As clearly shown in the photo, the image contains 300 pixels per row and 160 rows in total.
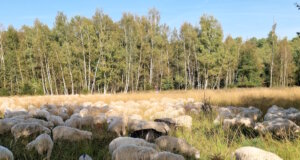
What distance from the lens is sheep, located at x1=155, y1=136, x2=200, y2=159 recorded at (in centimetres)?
396

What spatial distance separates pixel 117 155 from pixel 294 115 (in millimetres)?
4876

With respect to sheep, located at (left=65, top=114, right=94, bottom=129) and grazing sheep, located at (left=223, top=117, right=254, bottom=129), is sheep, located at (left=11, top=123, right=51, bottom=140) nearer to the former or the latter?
sheep, located at (left=65, top=114, right=94, bottom=129)

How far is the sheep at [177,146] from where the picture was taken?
396 centimetres

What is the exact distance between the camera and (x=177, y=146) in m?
4.01

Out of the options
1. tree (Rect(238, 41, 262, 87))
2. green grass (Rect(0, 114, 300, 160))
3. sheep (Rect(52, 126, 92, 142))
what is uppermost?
tree (Rect(238, 41, 262, 87))

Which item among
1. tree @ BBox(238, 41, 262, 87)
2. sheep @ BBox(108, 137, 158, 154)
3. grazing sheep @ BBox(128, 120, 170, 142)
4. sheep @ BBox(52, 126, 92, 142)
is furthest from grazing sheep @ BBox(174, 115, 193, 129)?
tree @ BBox(238, 41, 262, 87)

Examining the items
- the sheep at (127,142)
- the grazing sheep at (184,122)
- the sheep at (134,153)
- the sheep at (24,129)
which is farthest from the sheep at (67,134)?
the grazing sheep at (184,122)

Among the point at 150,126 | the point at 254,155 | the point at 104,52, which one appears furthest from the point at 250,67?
the point at 254,155

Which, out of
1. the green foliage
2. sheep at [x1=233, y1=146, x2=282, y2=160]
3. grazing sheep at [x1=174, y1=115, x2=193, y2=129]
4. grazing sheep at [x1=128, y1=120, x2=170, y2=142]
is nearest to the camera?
sheep at [x1=233, y1=146, x2=282, y2=160]

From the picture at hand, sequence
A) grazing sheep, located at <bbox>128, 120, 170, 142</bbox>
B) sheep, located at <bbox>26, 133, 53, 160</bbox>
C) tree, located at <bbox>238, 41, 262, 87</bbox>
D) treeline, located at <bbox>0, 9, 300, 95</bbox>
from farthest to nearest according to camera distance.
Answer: tree, located at <bbox>238, 41, 262, 87</bbox>, treeline, located at <bbox>0, 9, 300, 95</bbox>, grazing sheep, located at <bbox>128, 120, 170, 142</bbox>, sheep, located at <bbox>26, 133, 53, 160</bbox>

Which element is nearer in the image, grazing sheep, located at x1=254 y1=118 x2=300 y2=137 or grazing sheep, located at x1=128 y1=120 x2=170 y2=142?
grazing sheep, located at x1=254 y1=118 x2=300 y2=137

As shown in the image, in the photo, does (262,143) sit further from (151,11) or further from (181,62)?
(181,62)

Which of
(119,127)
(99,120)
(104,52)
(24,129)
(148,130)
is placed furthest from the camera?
(104,52)

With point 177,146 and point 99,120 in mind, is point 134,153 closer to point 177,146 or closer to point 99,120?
point 177,146
